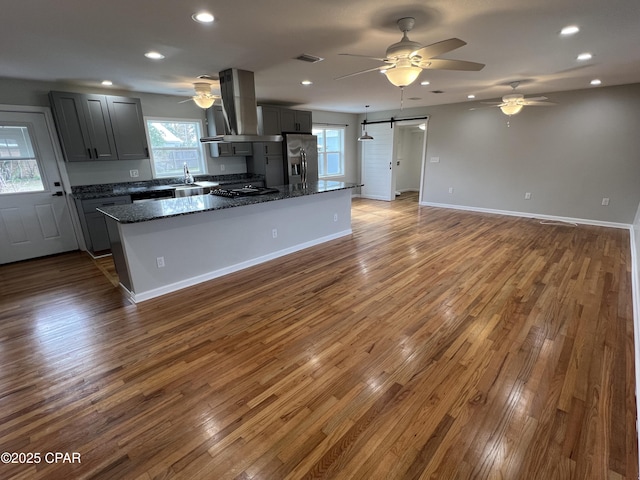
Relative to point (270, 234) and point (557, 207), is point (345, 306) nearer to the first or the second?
point (270, 234)

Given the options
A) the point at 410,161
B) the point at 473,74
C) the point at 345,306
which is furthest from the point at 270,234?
the point at 410,161

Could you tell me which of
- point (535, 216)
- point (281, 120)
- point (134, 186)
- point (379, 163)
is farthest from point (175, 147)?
point (535, 216)

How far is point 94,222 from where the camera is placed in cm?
430

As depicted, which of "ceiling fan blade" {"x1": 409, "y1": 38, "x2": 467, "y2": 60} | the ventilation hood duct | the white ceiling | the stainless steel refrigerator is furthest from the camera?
the stainless steel refrigerator

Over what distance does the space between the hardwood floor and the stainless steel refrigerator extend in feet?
10.9

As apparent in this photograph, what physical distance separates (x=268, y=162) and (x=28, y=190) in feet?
12.3

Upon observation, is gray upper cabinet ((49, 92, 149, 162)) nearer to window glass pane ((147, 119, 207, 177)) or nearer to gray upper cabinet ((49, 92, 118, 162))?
gray upper cabinet ((49, 92, 118, 162))

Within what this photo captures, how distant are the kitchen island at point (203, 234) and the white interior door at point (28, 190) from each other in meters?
1.99

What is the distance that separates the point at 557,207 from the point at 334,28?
5888mm

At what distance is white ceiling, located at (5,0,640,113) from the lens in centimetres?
205

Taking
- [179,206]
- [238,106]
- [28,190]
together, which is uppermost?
[238,106]

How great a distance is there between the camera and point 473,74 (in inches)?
155

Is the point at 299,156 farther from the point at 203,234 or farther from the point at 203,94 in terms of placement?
the point at 203,234

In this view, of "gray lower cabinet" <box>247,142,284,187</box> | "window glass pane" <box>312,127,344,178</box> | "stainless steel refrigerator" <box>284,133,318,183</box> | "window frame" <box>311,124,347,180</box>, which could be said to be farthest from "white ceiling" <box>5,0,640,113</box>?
"window glass pane" <box>312,127,344,178</box>
